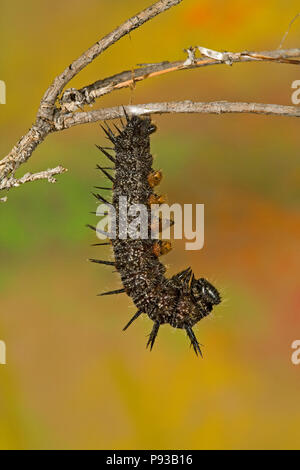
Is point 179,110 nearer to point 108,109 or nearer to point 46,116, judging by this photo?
point 108,109

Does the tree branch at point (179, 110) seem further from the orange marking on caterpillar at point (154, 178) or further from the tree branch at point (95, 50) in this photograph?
the orange marking on caterpillar at point (154, 178)

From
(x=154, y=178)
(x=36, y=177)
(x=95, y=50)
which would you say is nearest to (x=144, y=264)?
(x=154, y=178)

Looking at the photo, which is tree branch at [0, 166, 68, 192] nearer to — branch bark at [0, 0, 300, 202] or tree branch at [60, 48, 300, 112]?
branch bark at [0, 0, 300, 202]

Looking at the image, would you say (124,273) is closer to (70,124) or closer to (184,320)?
(184,320)

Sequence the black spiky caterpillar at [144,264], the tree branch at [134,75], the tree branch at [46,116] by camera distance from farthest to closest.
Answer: the black spiky caterpillar at [144,264] → the tree branch at [46,116] → the tree branch at [134,75]

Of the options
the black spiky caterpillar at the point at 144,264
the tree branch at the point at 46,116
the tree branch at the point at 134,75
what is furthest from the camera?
the black spiky caterpillar at the point at 144,264

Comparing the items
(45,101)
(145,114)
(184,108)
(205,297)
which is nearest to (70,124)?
(45,101)

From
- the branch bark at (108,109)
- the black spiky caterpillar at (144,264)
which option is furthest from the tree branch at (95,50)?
the black spiky caterpillar at (144,264)

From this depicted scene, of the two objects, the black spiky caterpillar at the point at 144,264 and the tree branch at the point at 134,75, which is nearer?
the tree branch at the point at 134,75
